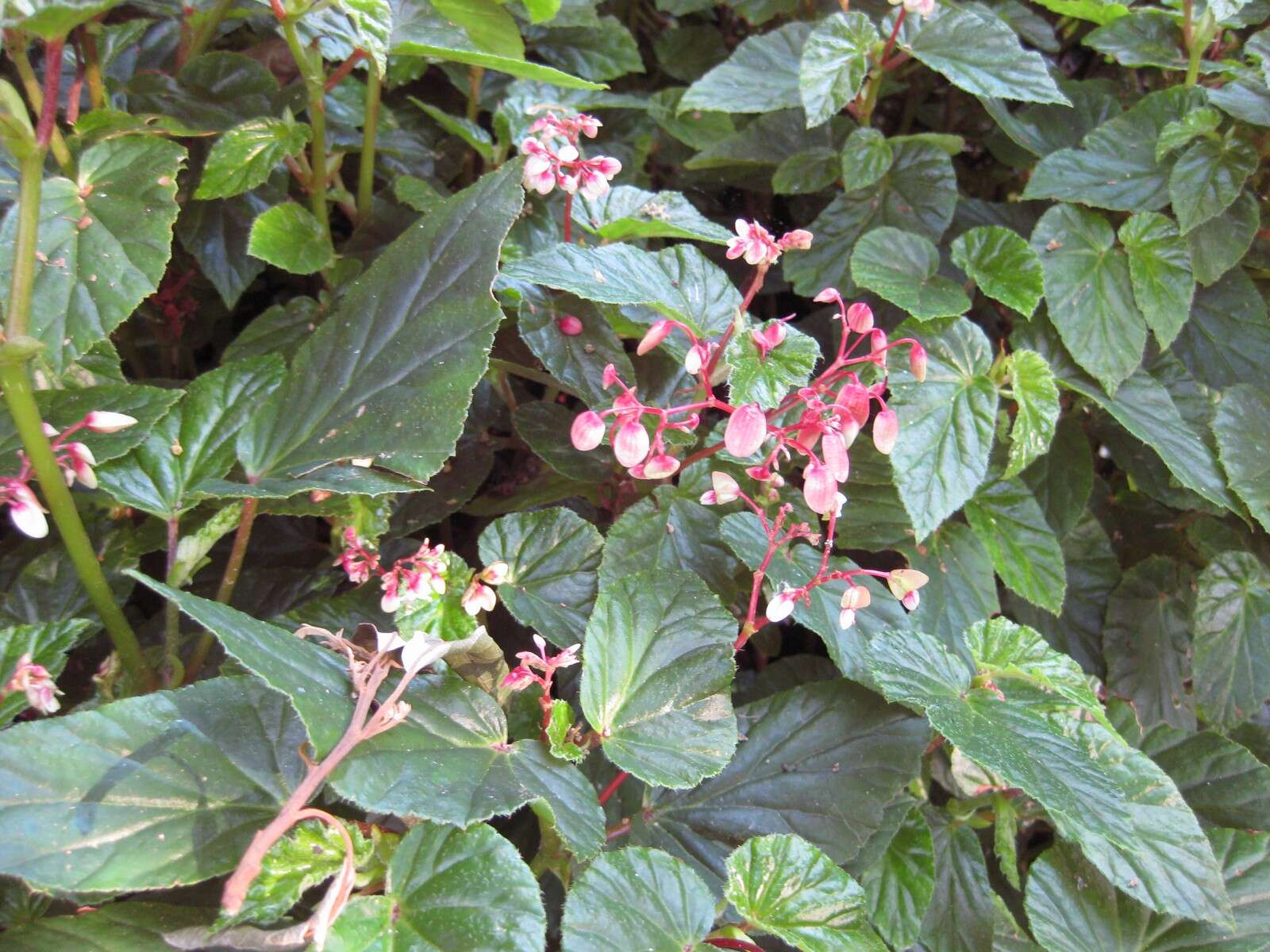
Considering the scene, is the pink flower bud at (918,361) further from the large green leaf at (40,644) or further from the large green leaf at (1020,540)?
the large green leaf at (40,644)

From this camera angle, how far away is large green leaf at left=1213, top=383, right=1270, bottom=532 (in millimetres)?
938

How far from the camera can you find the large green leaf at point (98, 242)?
2.17 ft

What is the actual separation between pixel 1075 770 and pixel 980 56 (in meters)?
0.76

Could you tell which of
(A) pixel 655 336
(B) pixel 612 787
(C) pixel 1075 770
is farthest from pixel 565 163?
(C) pixel 1075 770

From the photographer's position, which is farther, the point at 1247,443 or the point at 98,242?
the point at 1247,443

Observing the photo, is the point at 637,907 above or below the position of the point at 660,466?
below

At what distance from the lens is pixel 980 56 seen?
984 mm

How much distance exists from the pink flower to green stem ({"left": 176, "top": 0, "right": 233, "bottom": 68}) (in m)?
0.60

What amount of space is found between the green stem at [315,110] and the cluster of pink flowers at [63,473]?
1.25ft

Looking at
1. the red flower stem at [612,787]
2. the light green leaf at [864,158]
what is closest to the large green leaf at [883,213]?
the light green leaf at [864,158]

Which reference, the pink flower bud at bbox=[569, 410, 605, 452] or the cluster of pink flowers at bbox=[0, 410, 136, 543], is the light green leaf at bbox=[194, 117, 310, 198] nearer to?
the cluster of pink flowers at bbox=[0, 410, 136, 543]

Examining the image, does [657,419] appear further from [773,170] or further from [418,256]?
[773,170]

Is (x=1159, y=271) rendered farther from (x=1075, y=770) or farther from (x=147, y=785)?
(x=147, y=785)

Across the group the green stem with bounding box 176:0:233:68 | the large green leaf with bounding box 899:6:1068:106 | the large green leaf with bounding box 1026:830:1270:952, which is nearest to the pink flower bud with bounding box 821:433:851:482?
the large green leaf with bounding box 1026:830:1270:952
